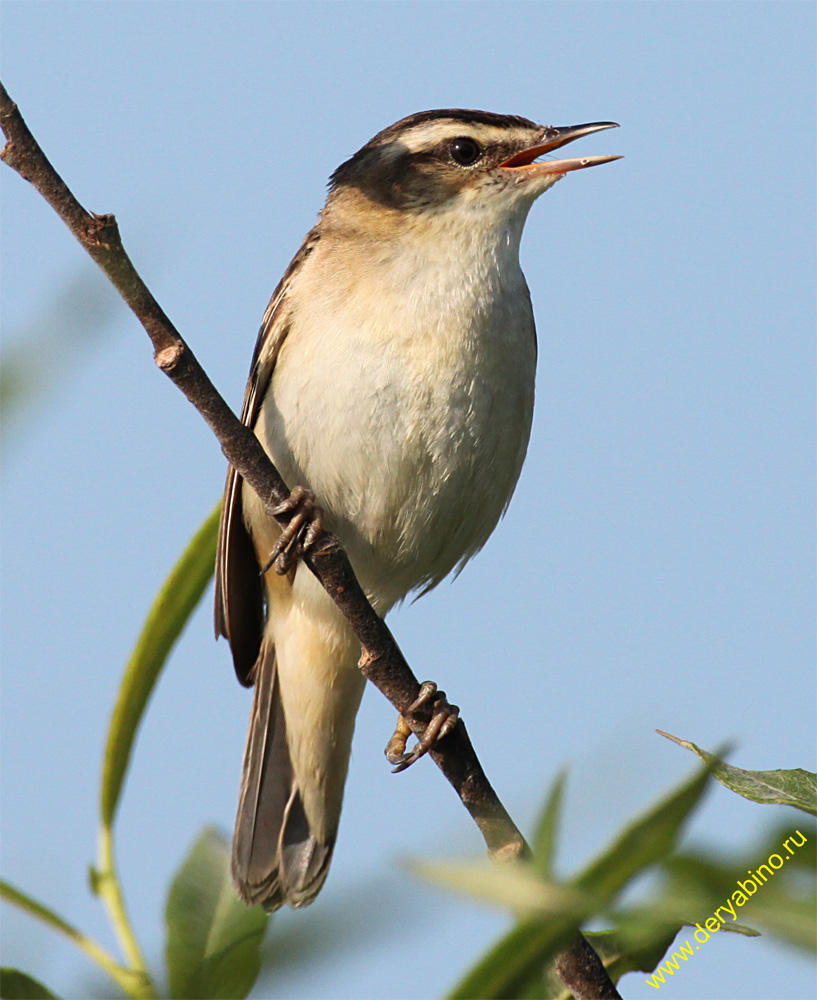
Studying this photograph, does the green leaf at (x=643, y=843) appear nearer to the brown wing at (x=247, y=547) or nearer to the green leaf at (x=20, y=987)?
the green leaf at (x=20, y=987)

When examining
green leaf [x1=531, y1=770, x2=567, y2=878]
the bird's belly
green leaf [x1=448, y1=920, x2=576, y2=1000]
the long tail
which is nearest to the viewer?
green leaf [x1=531, y1=770, x2=567, y2=878]

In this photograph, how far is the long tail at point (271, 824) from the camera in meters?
4.41

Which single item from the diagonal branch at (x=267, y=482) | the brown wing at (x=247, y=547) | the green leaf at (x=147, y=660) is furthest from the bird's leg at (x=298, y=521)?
the green leaf at (x=147, y=660)

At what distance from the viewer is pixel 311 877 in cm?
448

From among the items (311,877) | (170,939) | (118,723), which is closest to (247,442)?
(118,723)

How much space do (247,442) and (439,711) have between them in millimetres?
1256

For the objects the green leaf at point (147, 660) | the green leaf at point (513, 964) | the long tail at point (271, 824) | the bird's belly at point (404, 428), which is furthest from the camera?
the long tail at point (271, 824)

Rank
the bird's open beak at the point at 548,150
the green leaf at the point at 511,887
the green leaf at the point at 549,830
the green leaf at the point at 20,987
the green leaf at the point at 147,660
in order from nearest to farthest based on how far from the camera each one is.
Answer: the green leaf at the point at 511,887 → the green leaf at the point at 549,830 → the green leaf at the point at 20,987 → the green leaf at the point at 147,660 → the bird's open beak at the point at 548,150

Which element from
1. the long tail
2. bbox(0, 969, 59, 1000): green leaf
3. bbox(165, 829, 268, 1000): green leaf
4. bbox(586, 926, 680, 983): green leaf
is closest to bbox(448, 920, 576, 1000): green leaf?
bbox(165, 829, 268, 1000): green leaf

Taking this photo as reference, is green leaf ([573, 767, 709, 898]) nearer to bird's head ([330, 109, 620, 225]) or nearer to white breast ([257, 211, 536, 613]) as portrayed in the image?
white breast ([257, 211, 536, 613])

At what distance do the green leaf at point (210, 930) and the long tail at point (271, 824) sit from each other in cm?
235

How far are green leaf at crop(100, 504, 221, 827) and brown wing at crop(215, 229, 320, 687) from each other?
151cm

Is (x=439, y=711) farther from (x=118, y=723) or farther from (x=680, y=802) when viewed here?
(x=680, y=802)

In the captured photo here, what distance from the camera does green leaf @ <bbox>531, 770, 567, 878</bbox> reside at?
31.7 inches
